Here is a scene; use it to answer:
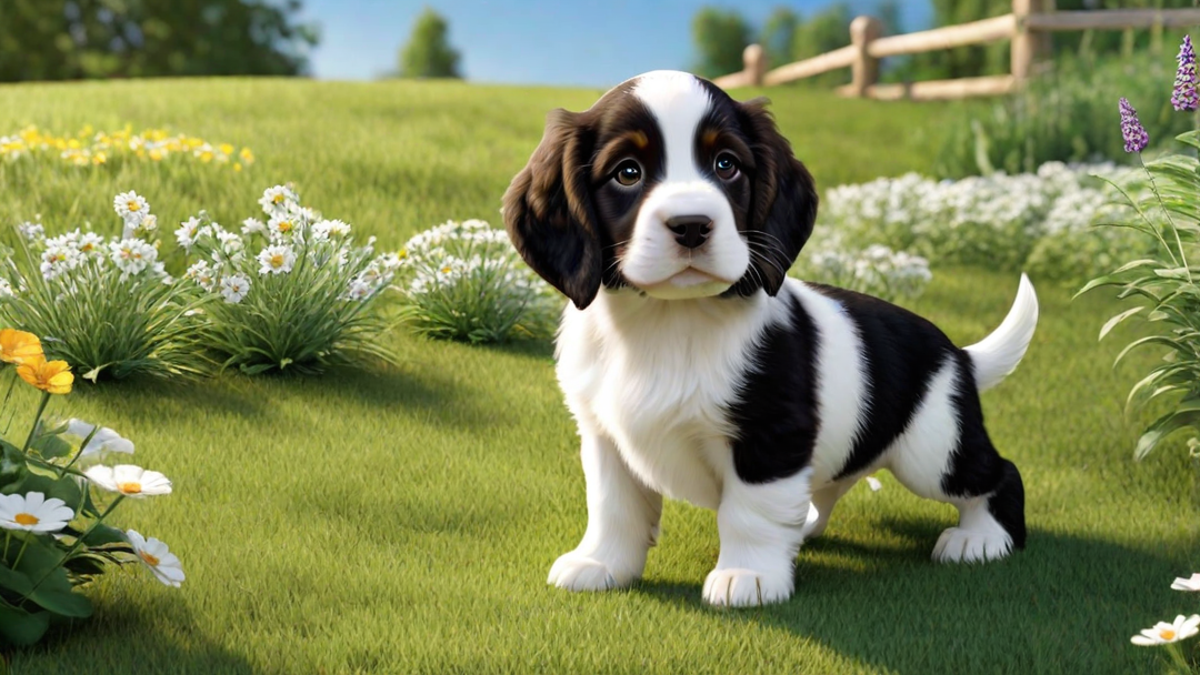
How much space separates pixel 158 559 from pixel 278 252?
251 centimetres

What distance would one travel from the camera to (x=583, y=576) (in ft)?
11.5

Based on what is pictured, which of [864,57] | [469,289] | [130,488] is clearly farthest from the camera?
[864,57]

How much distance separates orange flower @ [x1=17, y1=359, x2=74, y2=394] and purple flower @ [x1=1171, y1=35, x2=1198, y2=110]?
303 centimetres

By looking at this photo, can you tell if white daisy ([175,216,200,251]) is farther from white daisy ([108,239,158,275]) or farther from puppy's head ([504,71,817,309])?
puppy's head ([504,71,817,309])

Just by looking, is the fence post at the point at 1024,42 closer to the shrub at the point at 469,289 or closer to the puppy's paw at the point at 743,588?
the shrub at the point at 469,289

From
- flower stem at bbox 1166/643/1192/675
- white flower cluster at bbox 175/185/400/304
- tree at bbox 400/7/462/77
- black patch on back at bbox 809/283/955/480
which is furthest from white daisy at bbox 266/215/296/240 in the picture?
tree at bbox 400/7/462/77

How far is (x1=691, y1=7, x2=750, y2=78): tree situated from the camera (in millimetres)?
46812

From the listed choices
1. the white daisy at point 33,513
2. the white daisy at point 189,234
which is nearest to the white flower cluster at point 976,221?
the white daisy at point 189,234

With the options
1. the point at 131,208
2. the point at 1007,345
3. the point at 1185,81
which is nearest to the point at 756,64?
the point at 131,208

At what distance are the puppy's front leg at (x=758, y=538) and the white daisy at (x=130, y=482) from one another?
145cm

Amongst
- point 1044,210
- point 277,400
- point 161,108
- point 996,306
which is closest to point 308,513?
point 277,400

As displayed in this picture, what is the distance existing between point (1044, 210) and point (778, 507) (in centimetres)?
793

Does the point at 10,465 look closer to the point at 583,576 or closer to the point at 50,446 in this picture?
the point at 50,446

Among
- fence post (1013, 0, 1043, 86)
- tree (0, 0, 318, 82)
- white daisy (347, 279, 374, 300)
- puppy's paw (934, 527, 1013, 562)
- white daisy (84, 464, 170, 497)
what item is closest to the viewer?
white daisy (84, 464, 170, 497)
